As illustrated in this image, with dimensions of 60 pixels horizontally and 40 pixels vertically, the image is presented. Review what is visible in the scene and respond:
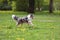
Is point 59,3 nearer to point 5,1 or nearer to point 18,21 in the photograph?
point 5,1

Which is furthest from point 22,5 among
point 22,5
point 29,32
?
→ point 29,32

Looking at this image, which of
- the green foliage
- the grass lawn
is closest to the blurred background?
the green foliage

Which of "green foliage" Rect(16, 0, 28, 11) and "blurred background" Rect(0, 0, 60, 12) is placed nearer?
"green foliage" Rect(16, 0, 28, 11)

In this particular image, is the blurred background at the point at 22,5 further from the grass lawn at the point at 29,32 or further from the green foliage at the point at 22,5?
the grass lawn at the point at 29,32

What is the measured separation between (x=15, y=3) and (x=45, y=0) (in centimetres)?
961

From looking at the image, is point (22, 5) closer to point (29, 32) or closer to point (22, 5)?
point (22, 5)

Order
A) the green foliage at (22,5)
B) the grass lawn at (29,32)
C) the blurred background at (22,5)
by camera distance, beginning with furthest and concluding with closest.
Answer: the blurred background at (22,5), the green foliage at (22,5), the grass lawn at (29,32)

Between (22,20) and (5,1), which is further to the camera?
(5,1)

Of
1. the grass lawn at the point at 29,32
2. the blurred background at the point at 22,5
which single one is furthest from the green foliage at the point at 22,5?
the grass lawn at the point at 29,32

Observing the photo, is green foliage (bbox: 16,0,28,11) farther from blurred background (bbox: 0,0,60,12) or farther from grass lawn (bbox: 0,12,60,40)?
grass lawn (bbox: 0,12,60,40)

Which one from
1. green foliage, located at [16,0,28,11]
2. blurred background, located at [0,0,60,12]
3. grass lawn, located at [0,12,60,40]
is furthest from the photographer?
blurred background, located at [0,0,60,12]

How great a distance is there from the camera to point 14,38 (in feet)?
37.6

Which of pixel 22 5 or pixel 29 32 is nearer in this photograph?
pixel 29 32

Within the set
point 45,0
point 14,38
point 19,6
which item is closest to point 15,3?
point 19,6
